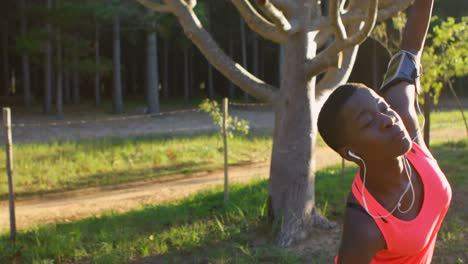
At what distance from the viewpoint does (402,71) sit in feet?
6.74

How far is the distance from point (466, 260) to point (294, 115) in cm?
210

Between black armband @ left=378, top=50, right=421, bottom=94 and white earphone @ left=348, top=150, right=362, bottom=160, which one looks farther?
black armband @ left=378, top=50, right=421, bottom=94

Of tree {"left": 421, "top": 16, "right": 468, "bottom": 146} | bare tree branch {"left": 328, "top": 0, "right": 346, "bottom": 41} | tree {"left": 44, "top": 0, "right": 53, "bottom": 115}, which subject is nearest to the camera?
bare tree branch {"left": 328, "top": 0, "right": 346, "bottom": 41}

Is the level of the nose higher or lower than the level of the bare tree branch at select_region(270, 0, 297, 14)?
lower

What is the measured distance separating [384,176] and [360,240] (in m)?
0.23

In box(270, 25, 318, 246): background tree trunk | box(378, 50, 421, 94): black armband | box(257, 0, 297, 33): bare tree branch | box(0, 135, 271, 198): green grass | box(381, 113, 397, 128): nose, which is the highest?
box(257, 0, 297, 33): bare tree branch

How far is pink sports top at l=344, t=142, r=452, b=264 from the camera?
4.86ft

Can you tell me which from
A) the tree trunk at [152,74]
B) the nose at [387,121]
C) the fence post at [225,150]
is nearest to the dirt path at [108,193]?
the fence post at [225,150]

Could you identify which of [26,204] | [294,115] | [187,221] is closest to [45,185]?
[26,204]

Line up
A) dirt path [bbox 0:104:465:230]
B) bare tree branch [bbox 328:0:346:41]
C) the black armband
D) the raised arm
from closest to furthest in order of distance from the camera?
the raised arm → the black armband → bare tree branch [bbox 328:0:346:41] → dirt path [bbox 0:104:465:230]

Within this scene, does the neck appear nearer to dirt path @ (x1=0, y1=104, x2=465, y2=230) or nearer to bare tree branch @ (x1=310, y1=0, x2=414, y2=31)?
bare tree branch @ (x1=310, y1=0, x2=414, y2=31)

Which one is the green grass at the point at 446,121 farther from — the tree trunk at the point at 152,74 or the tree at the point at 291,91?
the tree at the point at 291,91

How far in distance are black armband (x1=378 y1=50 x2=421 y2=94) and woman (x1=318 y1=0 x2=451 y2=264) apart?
440mm

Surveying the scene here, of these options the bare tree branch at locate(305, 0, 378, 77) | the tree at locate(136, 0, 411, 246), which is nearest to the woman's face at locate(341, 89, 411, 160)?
the bare tree branch at locate(305, 0, 378, 77)
